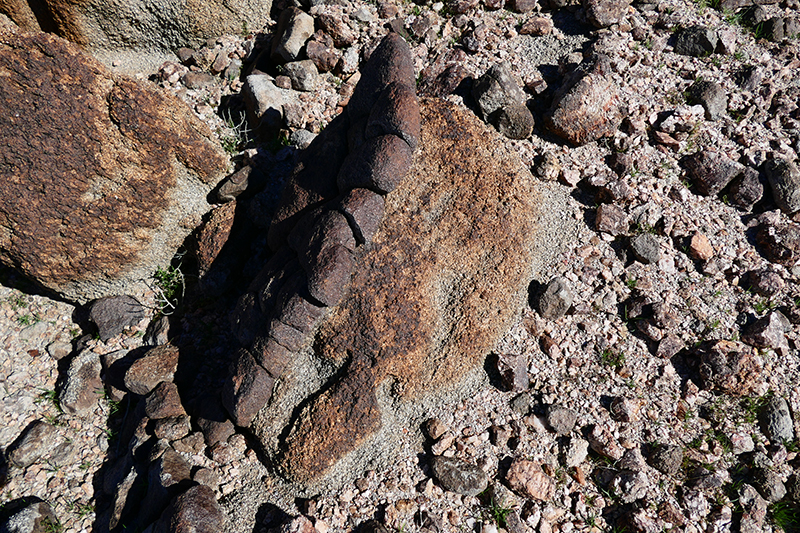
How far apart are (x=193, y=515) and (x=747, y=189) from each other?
3438 millimetres

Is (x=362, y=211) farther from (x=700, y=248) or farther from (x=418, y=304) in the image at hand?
(x=700, y=248)

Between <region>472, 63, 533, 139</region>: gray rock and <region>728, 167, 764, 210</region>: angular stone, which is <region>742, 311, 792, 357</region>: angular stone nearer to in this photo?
<region>728, 167, 764, 210</region>: angular stone

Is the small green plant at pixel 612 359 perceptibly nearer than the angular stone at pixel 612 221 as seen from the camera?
Yes

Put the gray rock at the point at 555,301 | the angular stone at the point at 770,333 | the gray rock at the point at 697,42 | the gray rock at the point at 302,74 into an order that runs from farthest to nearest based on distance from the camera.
→ the gray rock at the point at 302,74 → the gray rock at the point at 697,42 → the gray rock at the point at 555,301 → the angular stone at the point at 770,333

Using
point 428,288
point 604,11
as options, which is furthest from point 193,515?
point 604,11

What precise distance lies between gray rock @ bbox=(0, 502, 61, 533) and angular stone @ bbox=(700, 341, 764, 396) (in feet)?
11.2

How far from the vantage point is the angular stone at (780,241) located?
10.2 feet

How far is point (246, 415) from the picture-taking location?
2854mm

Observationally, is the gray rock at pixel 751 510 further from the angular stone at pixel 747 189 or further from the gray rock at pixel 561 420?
the angular stone at pixel 747 189

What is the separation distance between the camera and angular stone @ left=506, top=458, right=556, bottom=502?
261 centimetres

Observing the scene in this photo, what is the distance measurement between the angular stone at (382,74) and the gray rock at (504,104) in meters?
0.61

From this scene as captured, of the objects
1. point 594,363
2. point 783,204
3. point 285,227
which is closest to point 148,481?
point 285,227

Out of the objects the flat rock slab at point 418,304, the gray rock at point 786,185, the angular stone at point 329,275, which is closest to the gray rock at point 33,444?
→ the flat rock slab at point 418,304

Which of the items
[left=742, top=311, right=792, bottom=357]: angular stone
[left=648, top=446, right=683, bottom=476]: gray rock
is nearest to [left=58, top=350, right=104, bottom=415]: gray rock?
[left=648, top=446, right=683, bottom=476]: gray rock
